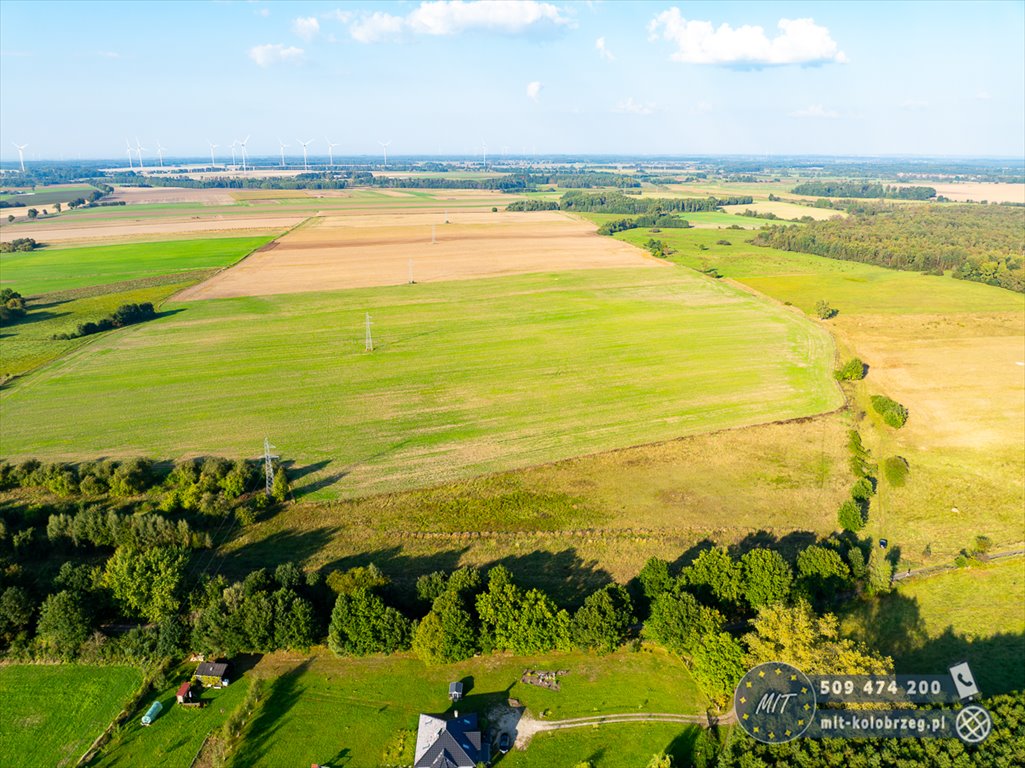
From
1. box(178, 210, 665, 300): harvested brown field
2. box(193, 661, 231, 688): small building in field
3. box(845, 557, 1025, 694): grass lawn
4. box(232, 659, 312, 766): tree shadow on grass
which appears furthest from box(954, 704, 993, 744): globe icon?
box(178, 210, 665, 300): harvested brown field

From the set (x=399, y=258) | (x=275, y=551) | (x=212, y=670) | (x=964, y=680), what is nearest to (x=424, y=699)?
(x=212, y=670)

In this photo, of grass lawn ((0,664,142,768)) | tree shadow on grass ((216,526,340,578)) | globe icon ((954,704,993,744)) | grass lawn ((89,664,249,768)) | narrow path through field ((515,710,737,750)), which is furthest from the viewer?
tree shadow on grass ((216,526,340,578))

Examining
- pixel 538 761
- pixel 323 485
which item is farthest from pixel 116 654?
pixel 538 761

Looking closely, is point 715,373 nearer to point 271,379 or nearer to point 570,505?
point 570,505

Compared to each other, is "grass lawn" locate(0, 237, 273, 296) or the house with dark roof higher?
"grass lawn" locate(0, 237, 273, 296)

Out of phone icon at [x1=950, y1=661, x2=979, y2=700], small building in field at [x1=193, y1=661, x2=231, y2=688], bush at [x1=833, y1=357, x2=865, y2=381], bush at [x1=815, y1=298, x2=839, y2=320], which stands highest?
bush at [x1=815, y1=298, x2=839, y2=320]

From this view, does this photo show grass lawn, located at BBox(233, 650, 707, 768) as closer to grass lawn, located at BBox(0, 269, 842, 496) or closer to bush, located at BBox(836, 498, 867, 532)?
grass lawn, located at BBox(0, 269, 842, 496)
